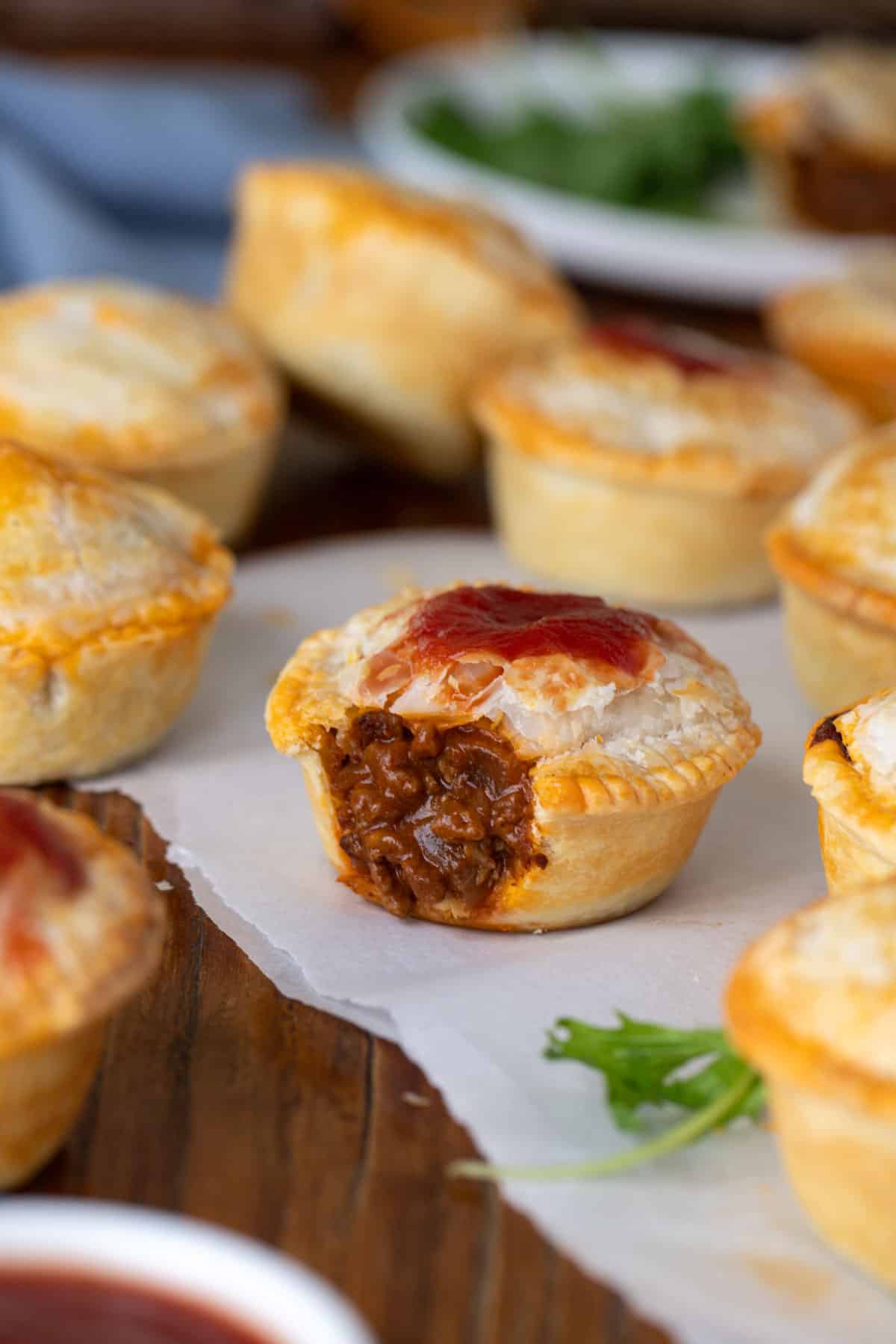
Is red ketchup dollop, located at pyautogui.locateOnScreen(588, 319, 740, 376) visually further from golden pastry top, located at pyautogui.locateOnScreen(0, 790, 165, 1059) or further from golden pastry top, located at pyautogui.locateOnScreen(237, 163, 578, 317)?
golden pastry top, located at pyautogui.locateOnScreen(0, 790, 165, 1059)

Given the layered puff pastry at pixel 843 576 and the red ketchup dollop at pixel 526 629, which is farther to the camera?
the layered puff pastry at pixel 843 576

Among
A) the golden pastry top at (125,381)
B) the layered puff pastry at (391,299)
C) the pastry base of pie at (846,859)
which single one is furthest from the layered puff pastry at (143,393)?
the pastry base of pie at (846,859)

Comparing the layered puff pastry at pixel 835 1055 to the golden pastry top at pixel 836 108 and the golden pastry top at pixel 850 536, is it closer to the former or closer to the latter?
the golden pastry top at pixel 850 536

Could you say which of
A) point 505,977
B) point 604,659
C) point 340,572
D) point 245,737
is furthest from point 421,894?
point 340,572

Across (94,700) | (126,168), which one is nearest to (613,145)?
(126,168)

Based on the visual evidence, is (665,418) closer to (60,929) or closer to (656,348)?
(656,348)

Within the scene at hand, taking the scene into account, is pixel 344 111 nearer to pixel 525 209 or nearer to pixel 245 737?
pixel 525 209

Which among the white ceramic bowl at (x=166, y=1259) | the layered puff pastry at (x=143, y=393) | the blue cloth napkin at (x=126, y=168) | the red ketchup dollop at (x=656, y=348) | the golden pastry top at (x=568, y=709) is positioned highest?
the white ceramic bowl at (x=166, y=1259)
